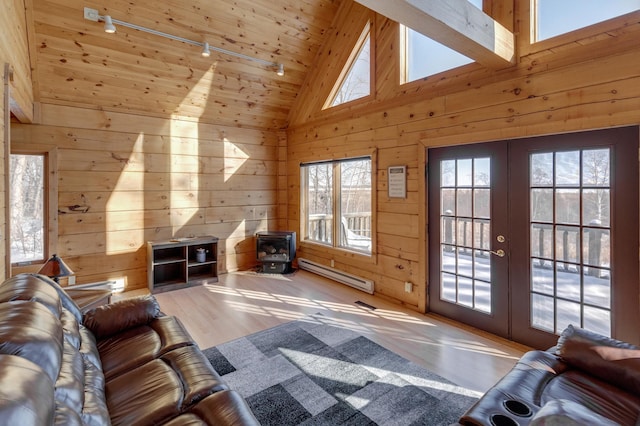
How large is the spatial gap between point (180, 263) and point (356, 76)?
3.78 metres

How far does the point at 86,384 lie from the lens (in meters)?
1.57

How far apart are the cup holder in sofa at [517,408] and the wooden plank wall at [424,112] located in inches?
84.4

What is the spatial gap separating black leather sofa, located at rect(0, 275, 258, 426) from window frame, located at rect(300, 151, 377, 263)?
2.79 m

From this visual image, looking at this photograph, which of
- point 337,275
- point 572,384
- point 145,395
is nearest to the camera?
point 145,395

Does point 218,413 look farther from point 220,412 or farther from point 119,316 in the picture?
point 119,316

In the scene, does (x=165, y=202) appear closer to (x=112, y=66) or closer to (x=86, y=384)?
(x=112, y=66)

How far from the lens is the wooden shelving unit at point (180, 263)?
462 centimetres

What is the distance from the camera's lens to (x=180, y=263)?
4984 mm

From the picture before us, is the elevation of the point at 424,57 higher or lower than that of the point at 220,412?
higher

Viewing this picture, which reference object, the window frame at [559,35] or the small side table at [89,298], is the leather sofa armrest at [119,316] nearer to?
the small side table at [89,298]

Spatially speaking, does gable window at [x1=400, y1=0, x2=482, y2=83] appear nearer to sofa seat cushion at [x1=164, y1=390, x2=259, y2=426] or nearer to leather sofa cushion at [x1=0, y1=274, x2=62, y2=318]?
sofa seat cushion at [x1=164, y1=390, x2=259, y2=426]

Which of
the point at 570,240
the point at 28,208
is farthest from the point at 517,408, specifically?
the point at 28,208

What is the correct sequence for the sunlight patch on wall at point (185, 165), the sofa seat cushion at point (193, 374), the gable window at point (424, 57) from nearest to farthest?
the sofa seat cushion at point (193, 374), the gable window at point (424, 57), the sunlight patch on wall at point (185, 165)

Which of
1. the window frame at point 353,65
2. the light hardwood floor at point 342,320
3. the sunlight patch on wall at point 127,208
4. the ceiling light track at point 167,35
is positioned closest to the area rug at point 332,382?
the light hardwood floor at point 342,320
